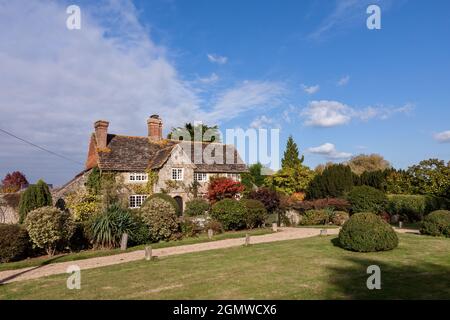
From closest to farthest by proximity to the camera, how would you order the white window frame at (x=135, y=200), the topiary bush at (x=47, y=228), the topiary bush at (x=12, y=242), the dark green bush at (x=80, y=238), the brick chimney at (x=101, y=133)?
the topiary bush at (x=12, y=242), the topiary bush at (x=47, y=228), the dark green bush at (x=80, y=238), the white window frame at (x=135, y=200), the brick chimney at (x=101, y=133)

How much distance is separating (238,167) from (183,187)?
7471 mm

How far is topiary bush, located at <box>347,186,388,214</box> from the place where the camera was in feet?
87.9

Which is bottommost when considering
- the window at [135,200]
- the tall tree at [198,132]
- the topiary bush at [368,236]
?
the topiary bush at [368,236]

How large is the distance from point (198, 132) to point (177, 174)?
26717 millimetres

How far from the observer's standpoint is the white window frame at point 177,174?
30.9 meters

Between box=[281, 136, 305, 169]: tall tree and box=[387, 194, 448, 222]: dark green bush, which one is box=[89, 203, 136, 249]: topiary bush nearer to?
box=[387, 194, 448, 222]: dark green bush

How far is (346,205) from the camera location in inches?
1067

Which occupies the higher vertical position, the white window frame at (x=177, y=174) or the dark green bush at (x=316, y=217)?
the white window frame at (x=177, y=174)

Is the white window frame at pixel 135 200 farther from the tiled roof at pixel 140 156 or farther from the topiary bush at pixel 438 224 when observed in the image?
the topiary bush at pixel 438 224

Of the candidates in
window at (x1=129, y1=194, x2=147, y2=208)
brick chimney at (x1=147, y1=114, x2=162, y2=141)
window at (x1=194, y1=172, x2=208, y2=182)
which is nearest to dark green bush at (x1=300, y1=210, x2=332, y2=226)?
window at (x1=194, y1=172, x2=208, y2=182)

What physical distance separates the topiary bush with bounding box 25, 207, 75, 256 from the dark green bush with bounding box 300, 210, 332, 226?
60.0ft

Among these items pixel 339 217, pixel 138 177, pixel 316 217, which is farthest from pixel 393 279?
pixel 138 177

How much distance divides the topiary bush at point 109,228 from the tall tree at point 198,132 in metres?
37.6

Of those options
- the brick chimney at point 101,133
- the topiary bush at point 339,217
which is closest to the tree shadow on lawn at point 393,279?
the topiary bush at point 339,217
